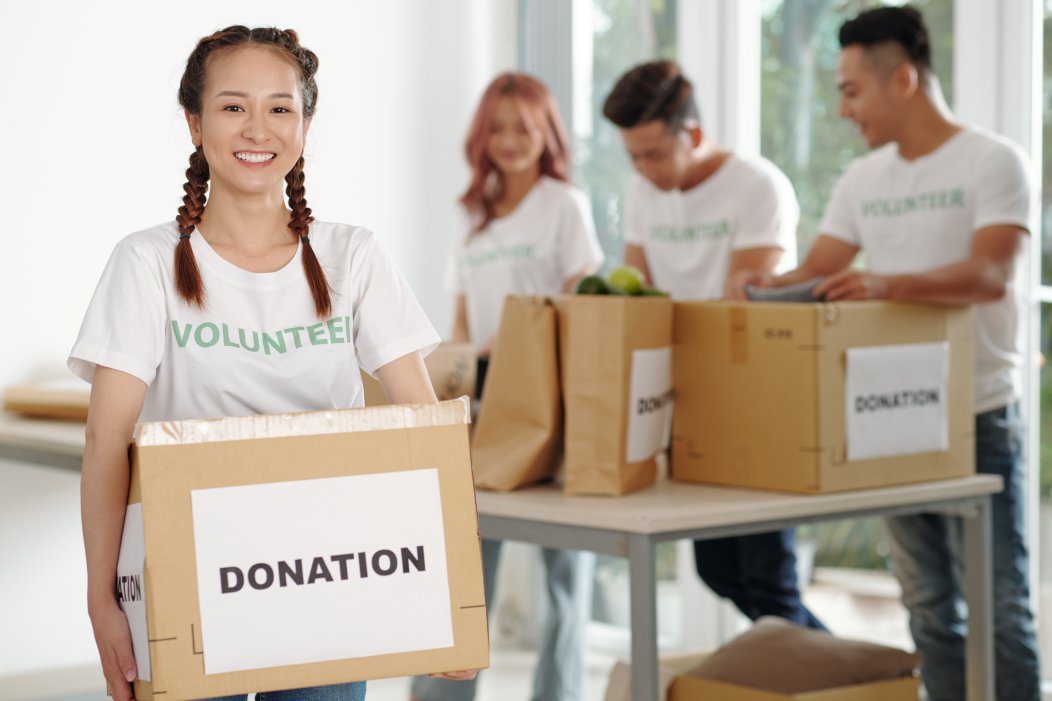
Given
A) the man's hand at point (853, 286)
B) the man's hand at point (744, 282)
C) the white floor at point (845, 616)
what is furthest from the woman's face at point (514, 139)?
the white floor at point (845, 616)

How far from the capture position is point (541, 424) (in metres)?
1.97

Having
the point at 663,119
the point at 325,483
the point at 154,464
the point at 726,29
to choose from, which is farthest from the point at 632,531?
the point at 726,29

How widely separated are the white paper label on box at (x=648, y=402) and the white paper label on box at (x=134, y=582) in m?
0.93

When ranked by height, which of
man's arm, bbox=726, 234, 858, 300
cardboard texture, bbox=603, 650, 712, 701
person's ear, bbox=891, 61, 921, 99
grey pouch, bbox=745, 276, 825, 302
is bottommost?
cardboard texture, bbox=603, 650, 712, 701

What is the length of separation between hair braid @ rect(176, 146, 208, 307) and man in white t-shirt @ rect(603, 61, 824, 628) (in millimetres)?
1371

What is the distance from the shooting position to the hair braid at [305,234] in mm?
1225

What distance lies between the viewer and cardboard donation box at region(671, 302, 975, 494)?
76.3 inches

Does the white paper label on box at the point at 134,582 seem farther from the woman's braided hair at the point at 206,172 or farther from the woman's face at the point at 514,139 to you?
the woman's face at the point at 514,139

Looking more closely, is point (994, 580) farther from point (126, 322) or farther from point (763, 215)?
point (126, 322)

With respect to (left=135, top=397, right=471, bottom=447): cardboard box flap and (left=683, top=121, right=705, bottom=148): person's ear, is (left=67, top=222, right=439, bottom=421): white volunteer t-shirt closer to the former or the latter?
(left=135, top=397, right=471, bottom=447): cardboard box flap

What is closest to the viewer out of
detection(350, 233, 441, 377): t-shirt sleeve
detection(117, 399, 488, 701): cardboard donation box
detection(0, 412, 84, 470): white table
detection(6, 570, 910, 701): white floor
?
detection(117, 399, 488, 701): cardboard donation box

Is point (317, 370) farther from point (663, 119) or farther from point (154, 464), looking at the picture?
point (663, 119)

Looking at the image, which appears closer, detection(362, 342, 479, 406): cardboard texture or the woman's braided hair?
the woman's braided hair

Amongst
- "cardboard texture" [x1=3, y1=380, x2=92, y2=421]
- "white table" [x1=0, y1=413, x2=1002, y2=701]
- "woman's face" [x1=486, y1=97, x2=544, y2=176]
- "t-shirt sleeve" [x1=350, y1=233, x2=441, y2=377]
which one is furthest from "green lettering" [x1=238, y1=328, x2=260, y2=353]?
"woman's face" [x1=486, y1=97, x2=544, y2=176]
